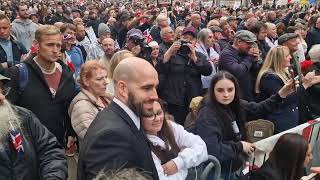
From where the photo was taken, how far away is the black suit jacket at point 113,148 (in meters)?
2.30

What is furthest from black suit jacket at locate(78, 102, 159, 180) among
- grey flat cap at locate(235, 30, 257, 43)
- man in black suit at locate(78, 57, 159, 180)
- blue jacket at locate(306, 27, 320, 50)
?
blue jacket at locate(306, 27, 320, 50)

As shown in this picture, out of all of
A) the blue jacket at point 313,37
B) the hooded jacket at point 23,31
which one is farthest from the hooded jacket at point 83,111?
the blue jacket at point 313,37

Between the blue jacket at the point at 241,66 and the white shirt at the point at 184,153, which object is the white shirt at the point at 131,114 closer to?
the white shirt at the point at 184,153

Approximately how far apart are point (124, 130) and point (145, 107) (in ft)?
0.77

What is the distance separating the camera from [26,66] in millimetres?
4195

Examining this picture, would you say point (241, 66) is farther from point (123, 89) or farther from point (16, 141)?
point (16, 141)

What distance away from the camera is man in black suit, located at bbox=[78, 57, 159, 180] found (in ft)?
7.63

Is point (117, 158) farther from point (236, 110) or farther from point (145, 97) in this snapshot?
point (236, 110)

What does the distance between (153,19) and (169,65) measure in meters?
5.27

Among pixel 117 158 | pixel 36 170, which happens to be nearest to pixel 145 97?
pixel 117 158

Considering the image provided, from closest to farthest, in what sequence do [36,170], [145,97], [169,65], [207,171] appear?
[145,97] < [36,170] < [207,171] < [169,65]

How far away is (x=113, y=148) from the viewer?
7.65 feet

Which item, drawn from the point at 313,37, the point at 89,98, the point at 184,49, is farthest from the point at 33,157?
the point at 313,37

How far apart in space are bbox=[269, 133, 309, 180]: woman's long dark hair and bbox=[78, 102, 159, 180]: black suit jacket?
1.41 m
